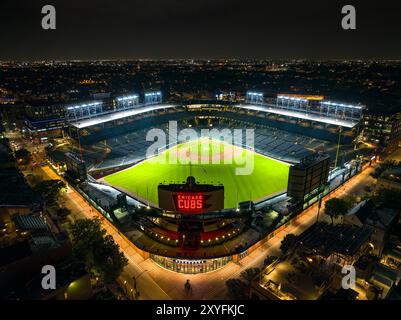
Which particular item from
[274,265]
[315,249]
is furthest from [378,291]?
[274,265]

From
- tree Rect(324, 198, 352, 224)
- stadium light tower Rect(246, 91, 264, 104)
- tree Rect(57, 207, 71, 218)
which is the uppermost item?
stadium light tower Rect(246, 91, 264, 104)

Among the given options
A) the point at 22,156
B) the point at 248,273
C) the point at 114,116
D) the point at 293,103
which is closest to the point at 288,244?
the point at 248,273

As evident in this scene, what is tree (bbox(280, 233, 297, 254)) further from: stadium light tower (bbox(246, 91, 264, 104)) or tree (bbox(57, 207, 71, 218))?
stadium light tower (bbox(246, 91, 264, 104))

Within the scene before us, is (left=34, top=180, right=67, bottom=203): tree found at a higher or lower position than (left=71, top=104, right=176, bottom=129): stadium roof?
lower

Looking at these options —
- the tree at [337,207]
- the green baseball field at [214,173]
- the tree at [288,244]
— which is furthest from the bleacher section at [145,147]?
the tree at [288,244]

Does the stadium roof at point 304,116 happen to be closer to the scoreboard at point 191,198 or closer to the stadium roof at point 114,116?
the stadium roof at point 114,116

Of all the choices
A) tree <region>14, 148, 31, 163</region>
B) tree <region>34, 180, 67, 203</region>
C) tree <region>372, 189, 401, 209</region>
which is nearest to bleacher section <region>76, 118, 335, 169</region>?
tree <region>14, 148, 31, 163</region>
